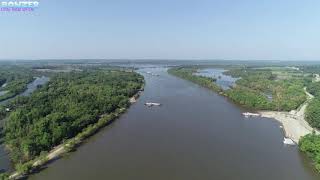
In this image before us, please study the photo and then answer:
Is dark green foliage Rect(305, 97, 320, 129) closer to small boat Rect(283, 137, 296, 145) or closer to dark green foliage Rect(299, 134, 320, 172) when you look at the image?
small boat Rect(283, 137, 296, 145)

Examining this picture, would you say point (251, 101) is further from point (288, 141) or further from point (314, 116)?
point (288, 141)

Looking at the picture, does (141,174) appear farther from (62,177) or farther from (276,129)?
→ (276,129)

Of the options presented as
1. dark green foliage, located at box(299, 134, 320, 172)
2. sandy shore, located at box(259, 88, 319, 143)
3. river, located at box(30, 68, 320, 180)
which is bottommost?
river, located at box(30, 68, 320, 180)

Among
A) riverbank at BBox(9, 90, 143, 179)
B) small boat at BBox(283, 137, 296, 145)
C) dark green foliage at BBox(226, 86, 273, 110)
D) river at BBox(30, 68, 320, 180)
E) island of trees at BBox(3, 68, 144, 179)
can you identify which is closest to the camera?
riverbank at BBox(9, 90, 143, 179)

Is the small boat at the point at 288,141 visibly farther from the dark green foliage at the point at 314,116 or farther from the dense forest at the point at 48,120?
the dense forest at the point at 48,120

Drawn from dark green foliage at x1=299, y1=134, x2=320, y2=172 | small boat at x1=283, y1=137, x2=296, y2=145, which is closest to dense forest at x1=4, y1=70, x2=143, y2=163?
small boat at x1=283, y1=137, x2=296, y2=145

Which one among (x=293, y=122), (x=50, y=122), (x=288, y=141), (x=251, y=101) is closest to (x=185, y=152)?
(x=288, y=141)
